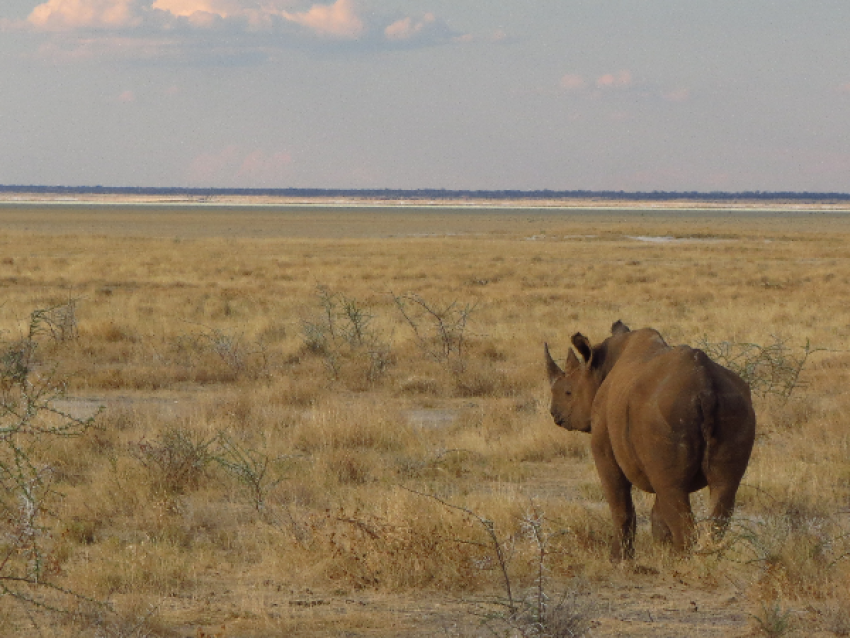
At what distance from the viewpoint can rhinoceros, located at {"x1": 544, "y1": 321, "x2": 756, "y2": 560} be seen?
5.44 metres

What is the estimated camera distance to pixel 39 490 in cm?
812

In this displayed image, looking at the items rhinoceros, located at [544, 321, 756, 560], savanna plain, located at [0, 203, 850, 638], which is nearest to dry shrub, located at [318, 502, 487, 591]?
savanna plain, located at [0, 203, 850, 638]

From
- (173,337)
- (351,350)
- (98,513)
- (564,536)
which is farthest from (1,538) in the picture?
(173,337)

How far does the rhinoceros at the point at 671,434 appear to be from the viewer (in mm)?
5441

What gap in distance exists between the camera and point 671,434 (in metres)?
5.44

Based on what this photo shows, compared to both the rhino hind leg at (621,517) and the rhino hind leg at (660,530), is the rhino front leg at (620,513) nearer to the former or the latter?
the rhino hind leg at (621,517)

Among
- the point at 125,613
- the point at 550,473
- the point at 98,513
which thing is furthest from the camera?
the point at 550,473

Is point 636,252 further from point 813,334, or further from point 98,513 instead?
point 98,513

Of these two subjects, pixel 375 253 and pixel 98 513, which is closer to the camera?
pixel 98 513

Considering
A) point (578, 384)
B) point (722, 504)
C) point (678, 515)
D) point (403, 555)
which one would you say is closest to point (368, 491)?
point (403, 555)

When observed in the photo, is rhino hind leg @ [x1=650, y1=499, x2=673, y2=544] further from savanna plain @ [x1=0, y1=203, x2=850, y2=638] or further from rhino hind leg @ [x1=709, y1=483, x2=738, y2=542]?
rhino hind leg @ [x1=709, y1=483, x2=738, y2=542]

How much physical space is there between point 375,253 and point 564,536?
4238cm

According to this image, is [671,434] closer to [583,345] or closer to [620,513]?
[620,513]

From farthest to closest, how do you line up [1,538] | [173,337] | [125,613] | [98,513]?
[173,337] < [98,513] < [1,538] < [125,613]
